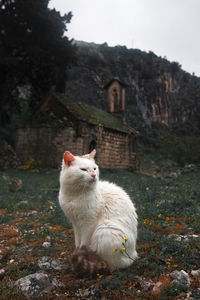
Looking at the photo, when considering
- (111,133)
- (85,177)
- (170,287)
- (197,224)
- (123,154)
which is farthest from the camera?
(123,154)

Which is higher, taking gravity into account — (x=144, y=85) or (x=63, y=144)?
(x=144, y=85)

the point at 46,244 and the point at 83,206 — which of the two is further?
the point at 46,244

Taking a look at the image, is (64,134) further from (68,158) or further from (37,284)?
(37,284)

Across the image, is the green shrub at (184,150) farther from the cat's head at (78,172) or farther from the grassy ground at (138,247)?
the cat's head at (78,172)

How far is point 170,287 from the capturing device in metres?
2.35

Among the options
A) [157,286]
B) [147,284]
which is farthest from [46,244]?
[157,286]

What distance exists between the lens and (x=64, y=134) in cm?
1603

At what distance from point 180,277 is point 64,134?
14.3m

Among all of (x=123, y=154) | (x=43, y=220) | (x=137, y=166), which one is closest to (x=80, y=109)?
(x=123, y=154)

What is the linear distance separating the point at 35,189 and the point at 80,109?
10069mm

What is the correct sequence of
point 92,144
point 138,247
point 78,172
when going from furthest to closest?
point 92,144, point 138,247, point 78,172

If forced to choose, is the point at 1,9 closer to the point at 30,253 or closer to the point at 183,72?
the point at 30,253

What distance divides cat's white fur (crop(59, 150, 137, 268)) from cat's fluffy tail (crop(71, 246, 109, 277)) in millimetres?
71

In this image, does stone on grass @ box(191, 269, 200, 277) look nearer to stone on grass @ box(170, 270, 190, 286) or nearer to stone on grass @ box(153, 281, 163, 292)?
stone on grass @ box(170, 270, 190, 286)
